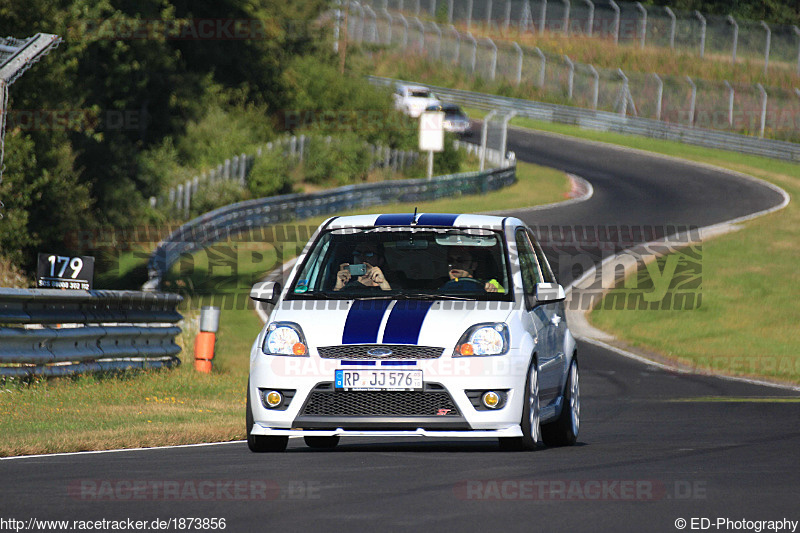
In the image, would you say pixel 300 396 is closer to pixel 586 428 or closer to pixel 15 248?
pixel 586 428

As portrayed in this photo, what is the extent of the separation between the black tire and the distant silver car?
1982 inches

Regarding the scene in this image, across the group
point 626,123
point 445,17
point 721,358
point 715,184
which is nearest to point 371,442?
point 721,358

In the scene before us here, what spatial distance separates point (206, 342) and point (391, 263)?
6760 mm

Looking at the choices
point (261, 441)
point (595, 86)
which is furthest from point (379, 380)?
point (595, 86)

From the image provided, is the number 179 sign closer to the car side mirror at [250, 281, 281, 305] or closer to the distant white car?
the car side mirror at [250, 281, 281, 305]

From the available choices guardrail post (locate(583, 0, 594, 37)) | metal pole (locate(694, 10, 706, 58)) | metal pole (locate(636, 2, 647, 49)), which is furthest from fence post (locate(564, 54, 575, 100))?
metal pole (locate(694, 10, 706, 58))

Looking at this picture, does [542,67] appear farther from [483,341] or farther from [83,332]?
[483,341]

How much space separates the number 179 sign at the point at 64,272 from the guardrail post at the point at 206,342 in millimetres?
2603

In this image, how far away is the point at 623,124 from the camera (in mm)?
65625

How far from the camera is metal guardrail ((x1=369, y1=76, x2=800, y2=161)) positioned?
59406 millimetres

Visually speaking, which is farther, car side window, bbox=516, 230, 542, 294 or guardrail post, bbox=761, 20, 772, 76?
guardrail post, bbox=761, 20, 772, 76

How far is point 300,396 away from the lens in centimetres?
910

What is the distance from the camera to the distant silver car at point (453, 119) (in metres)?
60.6

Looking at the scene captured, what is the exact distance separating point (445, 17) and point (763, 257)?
54.2 m
